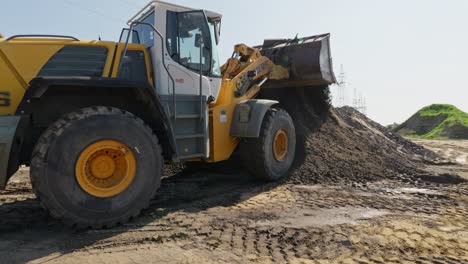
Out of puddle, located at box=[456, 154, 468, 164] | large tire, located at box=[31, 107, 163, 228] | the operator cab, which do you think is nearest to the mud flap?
large tire, located at box=[31, 107, 163, 228]

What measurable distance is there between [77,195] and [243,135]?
9.42ft

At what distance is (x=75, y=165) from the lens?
3.98 meters

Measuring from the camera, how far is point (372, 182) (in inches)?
278

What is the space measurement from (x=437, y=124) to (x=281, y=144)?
2203cm

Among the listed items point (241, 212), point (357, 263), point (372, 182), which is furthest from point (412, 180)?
point (357, 263)

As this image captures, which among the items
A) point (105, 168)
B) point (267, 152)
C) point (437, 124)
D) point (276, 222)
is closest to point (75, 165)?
point (105, 168)

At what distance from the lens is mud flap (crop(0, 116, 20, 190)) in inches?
148

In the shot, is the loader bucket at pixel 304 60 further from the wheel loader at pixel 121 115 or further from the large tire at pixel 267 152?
the wheel loader at pixel 121 115

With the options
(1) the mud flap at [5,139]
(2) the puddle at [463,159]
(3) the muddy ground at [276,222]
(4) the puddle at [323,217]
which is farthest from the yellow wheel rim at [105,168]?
(2) the puddle at [463,159]

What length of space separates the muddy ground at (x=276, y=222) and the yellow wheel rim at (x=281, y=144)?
0.41 meters

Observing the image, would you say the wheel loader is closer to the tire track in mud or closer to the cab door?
the cab door

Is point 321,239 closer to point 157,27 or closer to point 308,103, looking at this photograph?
A: point 157,27

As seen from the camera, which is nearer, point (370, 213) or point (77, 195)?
point (77, 195)

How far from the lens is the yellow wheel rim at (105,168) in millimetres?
4055
